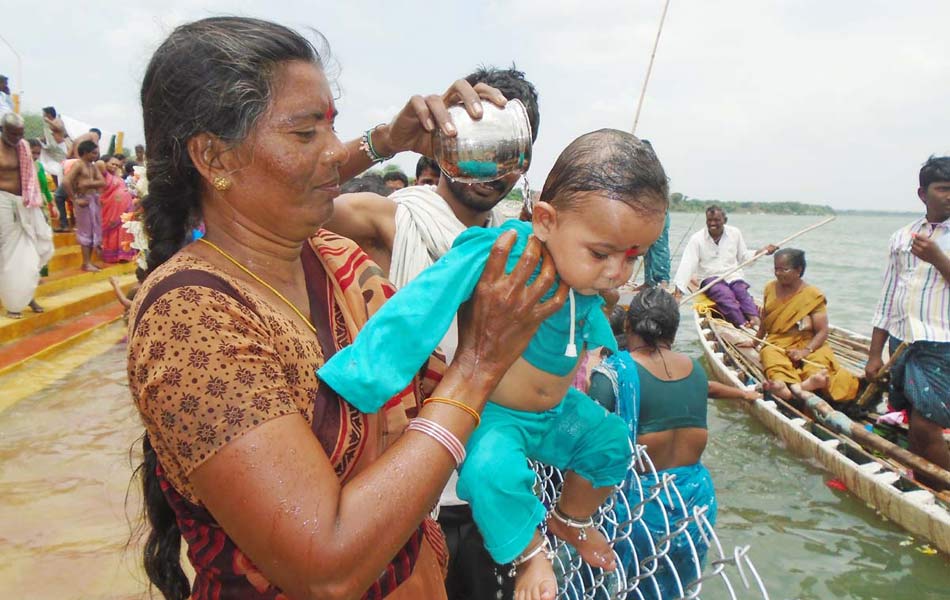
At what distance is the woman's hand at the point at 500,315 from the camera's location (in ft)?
4.47

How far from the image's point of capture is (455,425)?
124 centimetres

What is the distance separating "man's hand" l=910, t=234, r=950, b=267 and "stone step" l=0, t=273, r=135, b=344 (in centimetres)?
825

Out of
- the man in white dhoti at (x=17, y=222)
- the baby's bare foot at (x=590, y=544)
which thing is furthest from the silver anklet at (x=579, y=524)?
the man in white dhoti at (x=17, y=222)

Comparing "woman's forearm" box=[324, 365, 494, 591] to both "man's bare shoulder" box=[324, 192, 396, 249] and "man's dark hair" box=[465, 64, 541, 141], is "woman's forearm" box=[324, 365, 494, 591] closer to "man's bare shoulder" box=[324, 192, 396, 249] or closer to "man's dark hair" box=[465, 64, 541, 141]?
"man's bare shoulder" box=[324, 192, 396, 249]

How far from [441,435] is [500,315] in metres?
0.31

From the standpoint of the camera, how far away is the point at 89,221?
1027 centimetres

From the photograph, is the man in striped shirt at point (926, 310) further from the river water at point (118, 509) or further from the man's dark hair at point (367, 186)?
the man's dark hair at point (367, 186)

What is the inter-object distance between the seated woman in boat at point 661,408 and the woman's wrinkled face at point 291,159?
2.23 metres

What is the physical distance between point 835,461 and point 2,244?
26.7 ft

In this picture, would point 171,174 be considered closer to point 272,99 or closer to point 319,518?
point 272,99

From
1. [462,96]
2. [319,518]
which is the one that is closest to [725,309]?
[462,96]

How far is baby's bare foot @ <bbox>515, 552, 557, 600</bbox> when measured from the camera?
71.7 inches

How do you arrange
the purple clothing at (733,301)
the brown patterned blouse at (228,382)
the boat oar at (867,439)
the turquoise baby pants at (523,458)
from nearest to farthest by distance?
1. the brown patterned blouse at (228,382)
2. the turquoise baby pants at (523,458)
3. the boat oar at (867,439)
4. the purple clothing at (733,301)

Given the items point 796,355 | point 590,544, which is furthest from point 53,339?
point 796,355
